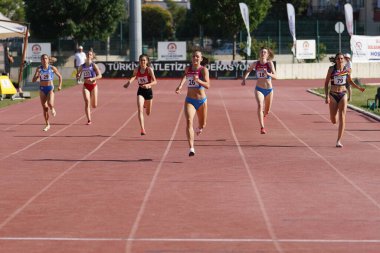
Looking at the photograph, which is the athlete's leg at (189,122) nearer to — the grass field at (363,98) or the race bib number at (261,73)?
the race bib number at (261,73)

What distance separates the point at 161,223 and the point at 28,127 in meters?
13.6

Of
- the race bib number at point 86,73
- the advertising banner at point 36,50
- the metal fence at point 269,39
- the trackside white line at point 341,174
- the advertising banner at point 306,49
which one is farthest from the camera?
the metal fence at point 269,39

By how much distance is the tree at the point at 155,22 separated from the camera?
97625 millimetres

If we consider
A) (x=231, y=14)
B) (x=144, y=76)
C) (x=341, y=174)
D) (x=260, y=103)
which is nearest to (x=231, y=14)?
(x=231, y=14)

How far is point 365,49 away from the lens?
42750 mm

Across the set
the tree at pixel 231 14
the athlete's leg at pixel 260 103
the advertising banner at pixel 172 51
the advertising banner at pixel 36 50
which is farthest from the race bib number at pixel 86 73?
the tree at pixel 231 14

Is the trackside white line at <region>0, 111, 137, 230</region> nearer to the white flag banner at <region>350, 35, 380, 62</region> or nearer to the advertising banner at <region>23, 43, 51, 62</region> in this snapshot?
the white flag banner at <region>350, 35, 380, 62</region>

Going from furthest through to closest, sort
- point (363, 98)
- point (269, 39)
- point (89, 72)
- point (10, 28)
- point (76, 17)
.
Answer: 1. point (76, 17)
2. point (269, 39)
3. point (10, 28)
4. point (363, 98)
5. point (89, 72)

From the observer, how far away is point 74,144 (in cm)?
1869

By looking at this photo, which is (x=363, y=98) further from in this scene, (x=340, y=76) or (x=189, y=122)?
(x=189, y=122)

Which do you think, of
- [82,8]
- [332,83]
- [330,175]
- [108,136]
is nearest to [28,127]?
[108,136]

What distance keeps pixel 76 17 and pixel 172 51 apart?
9211 millimetres

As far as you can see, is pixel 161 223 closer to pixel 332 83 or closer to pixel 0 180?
A: pixel 0 180

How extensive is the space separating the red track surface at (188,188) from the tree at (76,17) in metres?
37.9
